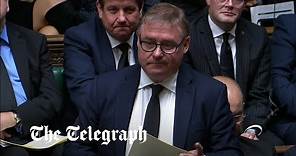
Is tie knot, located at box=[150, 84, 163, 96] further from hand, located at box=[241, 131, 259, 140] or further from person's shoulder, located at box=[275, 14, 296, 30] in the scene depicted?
person's shoulder, located at box=[275, 14, 296, 30]

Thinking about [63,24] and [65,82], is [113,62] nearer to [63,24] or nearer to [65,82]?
[65,82]

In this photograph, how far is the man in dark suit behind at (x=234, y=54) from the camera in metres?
3.57

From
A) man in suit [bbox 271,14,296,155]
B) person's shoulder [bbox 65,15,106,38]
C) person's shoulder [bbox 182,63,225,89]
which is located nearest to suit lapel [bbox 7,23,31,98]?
person's shoulder [bbox 65,15,106,38]

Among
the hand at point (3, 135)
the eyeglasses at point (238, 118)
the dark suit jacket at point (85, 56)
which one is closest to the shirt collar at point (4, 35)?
the dark suit jacket at point (85, 56)

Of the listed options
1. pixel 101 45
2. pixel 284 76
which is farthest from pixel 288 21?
pixel 101 45

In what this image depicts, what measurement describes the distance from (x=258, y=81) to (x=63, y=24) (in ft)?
4.13

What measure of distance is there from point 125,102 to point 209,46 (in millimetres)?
950

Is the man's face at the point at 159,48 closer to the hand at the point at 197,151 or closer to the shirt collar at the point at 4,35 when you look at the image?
the hand at the point at 197,151

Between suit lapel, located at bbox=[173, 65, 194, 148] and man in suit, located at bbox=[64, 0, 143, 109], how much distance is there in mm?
649

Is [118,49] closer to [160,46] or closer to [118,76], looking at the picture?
[118,76]

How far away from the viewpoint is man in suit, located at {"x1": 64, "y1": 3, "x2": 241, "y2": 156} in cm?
276

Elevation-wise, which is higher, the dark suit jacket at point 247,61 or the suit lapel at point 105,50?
the suit lapel at point 105,50

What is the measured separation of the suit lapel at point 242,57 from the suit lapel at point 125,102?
896mm

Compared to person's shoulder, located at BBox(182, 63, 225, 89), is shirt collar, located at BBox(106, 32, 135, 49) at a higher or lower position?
higher
